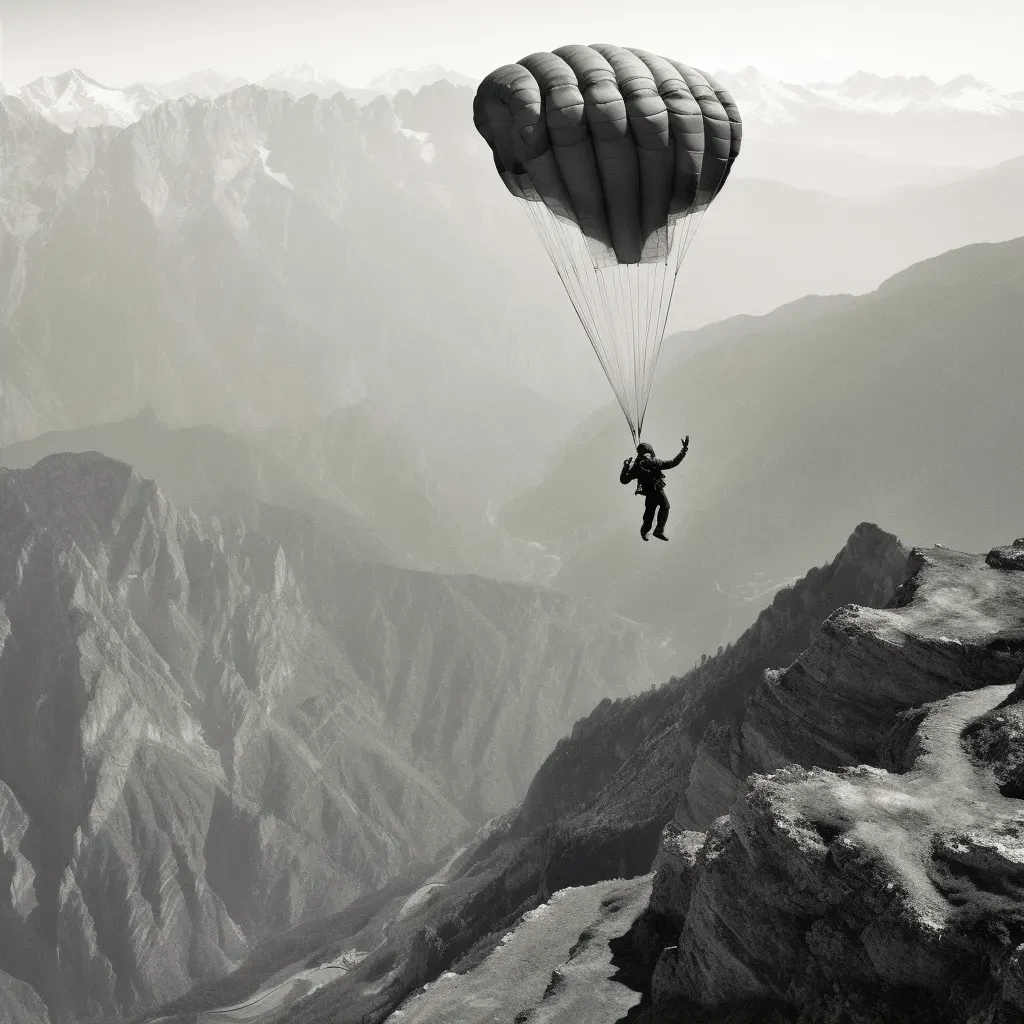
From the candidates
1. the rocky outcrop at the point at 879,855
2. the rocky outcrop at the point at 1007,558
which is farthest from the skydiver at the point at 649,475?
the rocky outcrop at the point at 1007,558

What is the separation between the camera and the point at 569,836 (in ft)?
241

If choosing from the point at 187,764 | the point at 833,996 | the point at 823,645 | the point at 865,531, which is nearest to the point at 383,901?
the point at 187,764

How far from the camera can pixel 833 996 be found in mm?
28156

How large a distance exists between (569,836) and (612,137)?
56.3 m

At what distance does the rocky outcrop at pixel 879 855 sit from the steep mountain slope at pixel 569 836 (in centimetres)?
2094

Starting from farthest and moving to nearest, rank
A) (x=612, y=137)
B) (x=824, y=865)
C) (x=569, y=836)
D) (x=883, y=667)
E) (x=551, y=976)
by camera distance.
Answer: (x=569, y=836), (x=883, y=667), (x=551, y=976), (x=612, y=137), (x=824, y=865)

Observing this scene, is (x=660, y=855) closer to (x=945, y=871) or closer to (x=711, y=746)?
(x=711, y=746)

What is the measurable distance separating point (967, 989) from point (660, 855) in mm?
19750

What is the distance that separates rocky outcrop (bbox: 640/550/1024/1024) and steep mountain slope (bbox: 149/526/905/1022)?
68.7 ft

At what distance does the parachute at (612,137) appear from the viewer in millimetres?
31906

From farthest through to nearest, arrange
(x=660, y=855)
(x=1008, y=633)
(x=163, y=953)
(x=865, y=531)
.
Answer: (x=163, y=953)
(x=865, y=531)
(x=660, y=855)
(x=1008, y=633)

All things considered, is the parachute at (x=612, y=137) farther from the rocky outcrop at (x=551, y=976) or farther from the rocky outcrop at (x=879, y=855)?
the rocky outcrop at (x=551, y=976)

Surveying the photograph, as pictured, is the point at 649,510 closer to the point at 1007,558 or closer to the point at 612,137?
the point at 612,137

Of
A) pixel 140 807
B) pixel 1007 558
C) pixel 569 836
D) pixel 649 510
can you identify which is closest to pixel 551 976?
pixel 649 510
